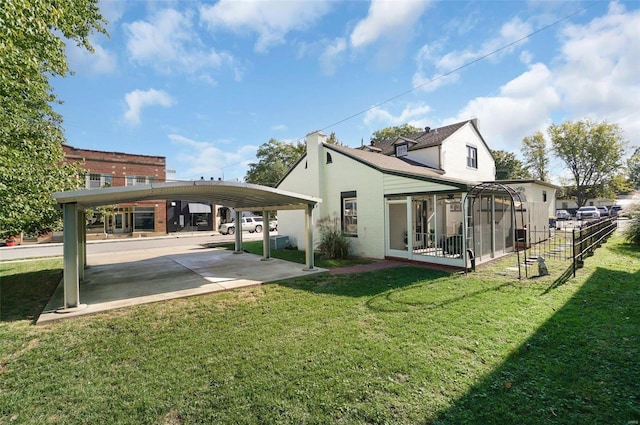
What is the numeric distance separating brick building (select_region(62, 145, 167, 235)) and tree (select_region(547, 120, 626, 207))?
160ft

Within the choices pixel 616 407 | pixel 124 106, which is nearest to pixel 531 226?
pixel 616 407

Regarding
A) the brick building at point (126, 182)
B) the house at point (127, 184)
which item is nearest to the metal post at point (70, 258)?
the house at point (127, 184)

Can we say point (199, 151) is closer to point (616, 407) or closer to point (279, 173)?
point (279, 173)

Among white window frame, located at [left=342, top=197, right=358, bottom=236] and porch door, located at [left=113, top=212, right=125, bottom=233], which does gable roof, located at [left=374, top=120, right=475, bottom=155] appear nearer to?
Result: white window frame, located at [left=342, top=197, right=358, bottom=236]

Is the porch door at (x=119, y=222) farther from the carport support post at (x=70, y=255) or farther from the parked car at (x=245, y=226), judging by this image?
the carport support post at (x=70, y=255)

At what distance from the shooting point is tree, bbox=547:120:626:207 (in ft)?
110

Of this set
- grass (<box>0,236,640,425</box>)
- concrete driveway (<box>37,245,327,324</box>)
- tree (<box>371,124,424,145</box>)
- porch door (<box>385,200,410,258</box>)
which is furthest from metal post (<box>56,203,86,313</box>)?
tree (<box>371,124,424,145</box>)

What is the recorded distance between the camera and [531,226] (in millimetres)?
14406

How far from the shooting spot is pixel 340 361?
12.4 ft

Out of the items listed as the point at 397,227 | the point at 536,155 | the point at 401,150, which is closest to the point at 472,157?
the point at 401,150

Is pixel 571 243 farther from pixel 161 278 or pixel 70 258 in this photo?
pixel 70 258

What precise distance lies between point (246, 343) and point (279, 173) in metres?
35.2

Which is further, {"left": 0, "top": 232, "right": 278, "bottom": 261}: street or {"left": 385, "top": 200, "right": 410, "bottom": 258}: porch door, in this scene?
{"left": 0, "top": 232, "right": 278, "bottom": 261}: street

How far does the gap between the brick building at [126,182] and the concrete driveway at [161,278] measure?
17679 mm
